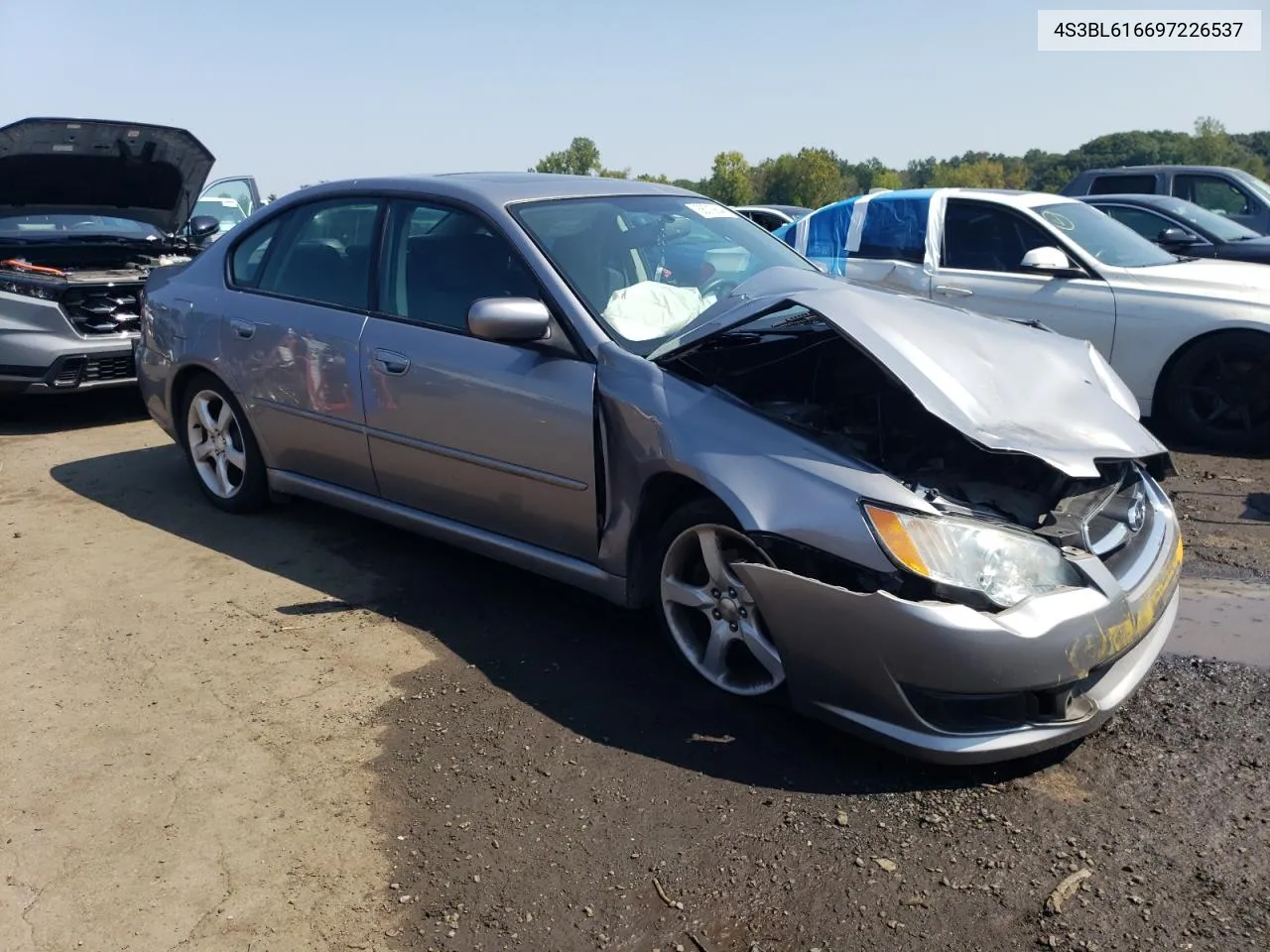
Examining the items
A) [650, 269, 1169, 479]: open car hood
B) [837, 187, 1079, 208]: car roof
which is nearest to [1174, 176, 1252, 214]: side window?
[837, 187, 1079, 208]: car roof

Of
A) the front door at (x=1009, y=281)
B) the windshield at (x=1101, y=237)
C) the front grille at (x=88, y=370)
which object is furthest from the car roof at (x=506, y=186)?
the windshield at (x=1101, y=237)

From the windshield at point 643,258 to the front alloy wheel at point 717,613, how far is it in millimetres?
735

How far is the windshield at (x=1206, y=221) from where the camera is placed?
32.5 feet

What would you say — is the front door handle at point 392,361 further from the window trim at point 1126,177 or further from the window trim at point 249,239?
the window trim at point 1126,177

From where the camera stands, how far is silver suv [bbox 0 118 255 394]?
6.99 m

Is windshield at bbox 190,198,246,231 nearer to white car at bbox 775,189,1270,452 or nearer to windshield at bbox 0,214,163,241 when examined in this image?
windshield at bbox 0,214,163,241

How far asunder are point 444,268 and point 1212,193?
1122 centimetres

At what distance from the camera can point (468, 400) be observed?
3.94 metres

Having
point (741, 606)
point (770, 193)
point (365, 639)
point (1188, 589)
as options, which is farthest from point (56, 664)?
point (770, 193)

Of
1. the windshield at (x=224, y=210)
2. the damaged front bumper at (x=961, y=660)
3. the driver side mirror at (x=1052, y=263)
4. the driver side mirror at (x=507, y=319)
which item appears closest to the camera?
the damaged front bumper at (x=961, y=660)

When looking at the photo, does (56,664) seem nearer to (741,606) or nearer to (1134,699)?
(741,606)

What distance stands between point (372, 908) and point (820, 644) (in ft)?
4.33

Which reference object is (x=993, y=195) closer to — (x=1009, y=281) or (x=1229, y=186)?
(x=1009, y=281)

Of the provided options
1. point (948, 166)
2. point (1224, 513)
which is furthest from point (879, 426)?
point (948, 166)
